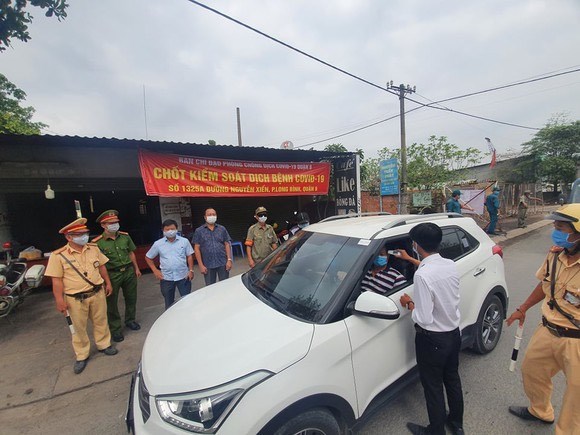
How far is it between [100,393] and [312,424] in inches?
95.5

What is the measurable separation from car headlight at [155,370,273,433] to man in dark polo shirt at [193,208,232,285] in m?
2.85

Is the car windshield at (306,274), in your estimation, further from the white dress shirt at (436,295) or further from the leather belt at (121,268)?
the leather belt at (121,268)

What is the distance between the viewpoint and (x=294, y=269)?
92.2 inches

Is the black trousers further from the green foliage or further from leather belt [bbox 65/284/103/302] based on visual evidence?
the green foliage

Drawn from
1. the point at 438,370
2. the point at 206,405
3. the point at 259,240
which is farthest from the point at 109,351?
the point at 438,370

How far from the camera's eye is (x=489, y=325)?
290 centimetres

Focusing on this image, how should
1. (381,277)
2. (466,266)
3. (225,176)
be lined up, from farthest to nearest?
(225,176) → (466,266) → (381,277)

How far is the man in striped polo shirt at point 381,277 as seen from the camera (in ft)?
7.11

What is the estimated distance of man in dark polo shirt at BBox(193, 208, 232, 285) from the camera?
4258 mm

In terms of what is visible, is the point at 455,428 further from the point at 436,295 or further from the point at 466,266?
the point at 466,266

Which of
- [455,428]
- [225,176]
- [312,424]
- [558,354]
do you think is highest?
[225,176]

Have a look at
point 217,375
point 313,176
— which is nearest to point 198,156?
point 313,176

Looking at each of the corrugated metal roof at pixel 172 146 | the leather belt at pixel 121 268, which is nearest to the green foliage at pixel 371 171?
the corrugated metal roof at pixel 172 146

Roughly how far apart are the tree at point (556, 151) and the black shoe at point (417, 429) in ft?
85.2
